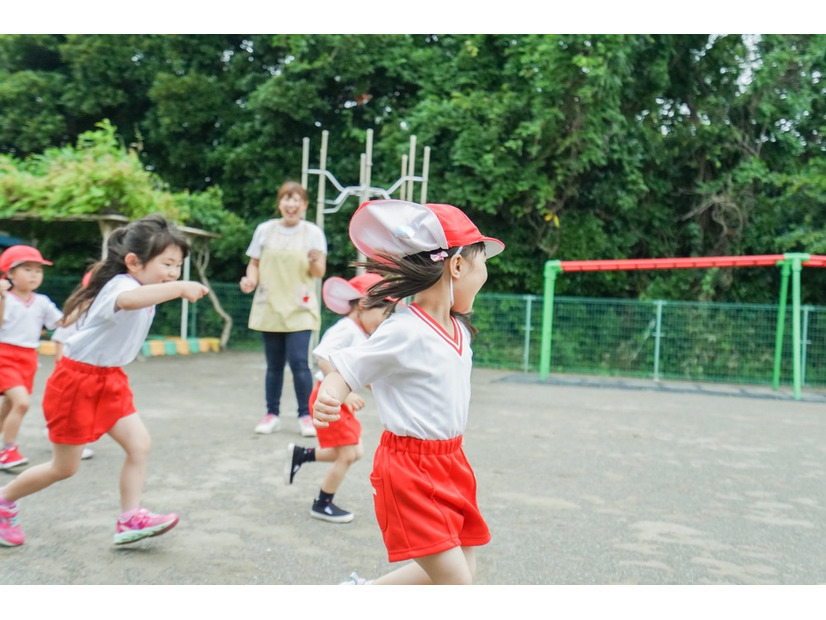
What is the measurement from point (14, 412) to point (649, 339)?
35.0 feet

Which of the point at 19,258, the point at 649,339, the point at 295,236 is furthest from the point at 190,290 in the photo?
the point at 649,339

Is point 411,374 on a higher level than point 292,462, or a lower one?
higher

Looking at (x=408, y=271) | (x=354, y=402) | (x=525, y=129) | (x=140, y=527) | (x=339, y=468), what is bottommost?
(x=140, y=527)

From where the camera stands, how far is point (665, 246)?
1578 cm

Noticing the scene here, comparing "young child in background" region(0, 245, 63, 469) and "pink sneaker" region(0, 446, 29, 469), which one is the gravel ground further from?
"young child in background" region(0, 245, 63, 469)

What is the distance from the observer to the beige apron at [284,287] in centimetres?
588

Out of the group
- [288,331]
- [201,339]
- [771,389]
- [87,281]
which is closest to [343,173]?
[201,339]

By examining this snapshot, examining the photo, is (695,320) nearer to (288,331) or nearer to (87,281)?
(288,331)

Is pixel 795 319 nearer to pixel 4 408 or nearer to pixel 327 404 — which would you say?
pixel 4 408

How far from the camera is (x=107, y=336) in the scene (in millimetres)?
3293

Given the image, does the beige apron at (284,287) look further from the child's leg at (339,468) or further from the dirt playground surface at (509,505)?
the child's leg at (339,468)

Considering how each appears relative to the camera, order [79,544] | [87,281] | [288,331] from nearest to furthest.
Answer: [79,544]
[87,281]
[288,331]

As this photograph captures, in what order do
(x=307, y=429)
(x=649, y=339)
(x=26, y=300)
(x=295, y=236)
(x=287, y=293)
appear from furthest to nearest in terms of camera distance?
(x=649, y=339)
(x=295, y=236)
(x=287, y=293)
(x=307, y=429)
(x=26, y=300)

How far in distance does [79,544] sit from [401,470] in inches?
70.1
